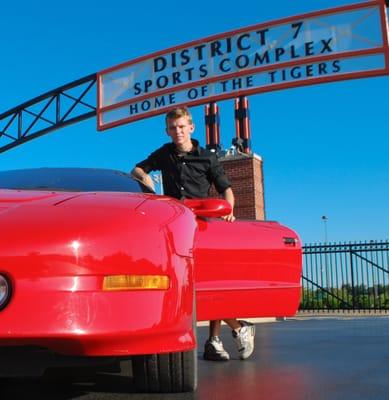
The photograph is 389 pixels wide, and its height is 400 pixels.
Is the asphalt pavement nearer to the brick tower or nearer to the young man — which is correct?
the young man

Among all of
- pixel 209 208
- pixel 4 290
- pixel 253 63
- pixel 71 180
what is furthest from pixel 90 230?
pixel 253 63

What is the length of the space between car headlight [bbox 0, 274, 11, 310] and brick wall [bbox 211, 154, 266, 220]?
36.6ft

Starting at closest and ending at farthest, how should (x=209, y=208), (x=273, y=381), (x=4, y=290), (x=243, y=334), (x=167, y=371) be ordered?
(x=4, y=290) → (x=167, y=371) → (x=209, y=208) → (x=273, y=381) → (x=243, y=334)

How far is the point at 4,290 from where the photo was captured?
2232 millimetres

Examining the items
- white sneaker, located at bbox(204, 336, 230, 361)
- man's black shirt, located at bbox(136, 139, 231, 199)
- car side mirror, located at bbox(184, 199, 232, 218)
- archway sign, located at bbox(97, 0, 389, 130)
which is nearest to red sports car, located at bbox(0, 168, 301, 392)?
car side mirror, located at bbox(184, 199, 232, 218)

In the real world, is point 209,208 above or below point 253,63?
below

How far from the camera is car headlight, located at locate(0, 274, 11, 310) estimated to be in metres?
2.21

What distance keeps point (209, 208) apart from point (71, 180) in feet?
3.22

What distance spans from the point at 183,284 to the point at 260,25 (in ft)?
35.2

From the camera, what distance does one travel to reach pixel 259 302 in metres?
3.72

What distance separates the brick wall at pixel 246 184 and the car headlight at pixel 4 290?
11144 mm

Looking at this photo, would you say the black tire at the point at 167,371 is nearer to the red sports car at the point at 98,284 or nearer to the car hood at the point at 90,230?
the red sports car at the point at 98,284

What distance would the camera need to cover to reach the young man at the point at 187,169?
4406 millimetres

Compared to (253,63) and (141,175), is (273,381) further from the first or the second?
(253,63)
